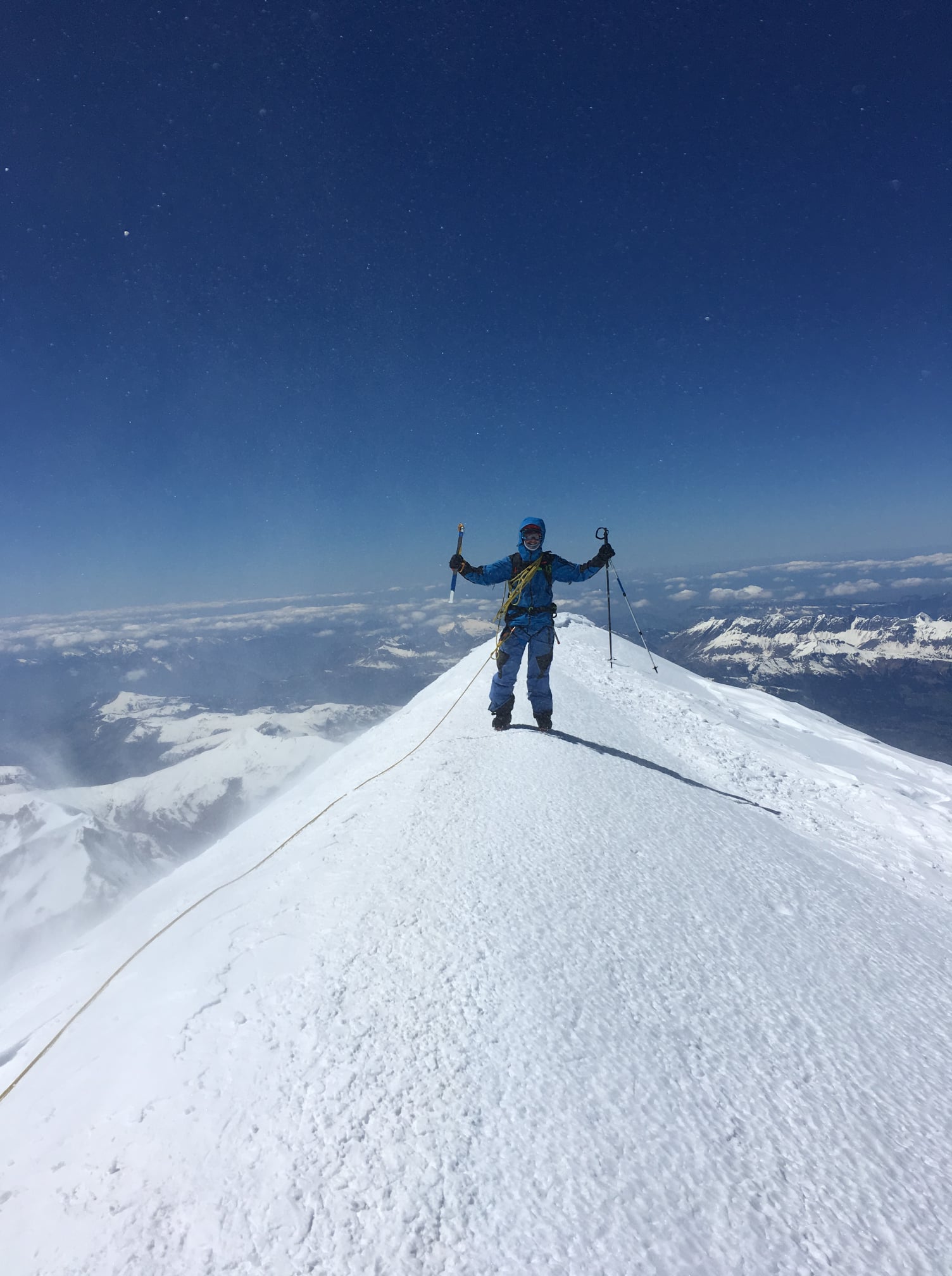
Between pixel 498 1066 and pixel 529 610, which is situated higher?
pixel 529 610

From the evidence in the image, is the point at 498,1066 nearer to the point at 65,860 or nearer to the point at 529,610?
the point at 529,610

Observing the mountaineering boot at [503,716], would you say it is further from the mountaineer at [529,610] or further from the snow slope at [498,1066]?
the snow slope at [498,1066]

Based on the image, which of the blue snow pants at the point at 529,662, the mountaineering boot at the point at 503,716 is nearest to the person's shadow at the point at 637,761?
the mountaineering boot at the point at 503,716

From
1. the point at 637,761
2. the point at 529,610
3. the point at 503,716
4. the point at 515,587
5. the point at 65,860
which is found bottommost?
the point at 65,860

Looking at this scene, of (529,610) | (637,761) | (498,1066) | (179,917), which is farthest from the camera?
(529,610)

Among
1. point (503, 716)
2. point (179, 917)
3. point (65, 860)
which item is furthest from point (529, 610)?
point (65, 860)

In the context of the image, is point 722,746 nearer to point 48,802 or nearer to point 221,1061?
point 221,1061

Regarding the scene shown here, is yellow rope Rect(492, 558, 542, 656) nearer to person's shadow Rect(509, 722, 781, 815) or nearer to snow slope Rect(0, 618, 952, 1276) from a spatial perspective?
person's shadow Rect(509, 722, 781, 815)

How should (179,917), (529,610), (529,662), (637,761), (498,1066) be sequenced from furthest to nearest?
1. (529,662)
2. (529,610)
3. (637,761)
4. (179,917)
5. (498,1066)

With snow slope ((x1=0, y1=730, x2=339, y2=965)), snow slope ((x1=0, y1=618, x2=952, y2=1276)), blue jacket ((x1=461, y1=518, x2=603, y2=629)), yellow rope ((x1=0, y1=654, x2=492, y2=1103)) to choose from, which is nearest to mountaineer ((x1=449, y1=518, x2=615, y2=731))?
blue jacket ((x1=461, y1=518, x2=603, y2=629))
